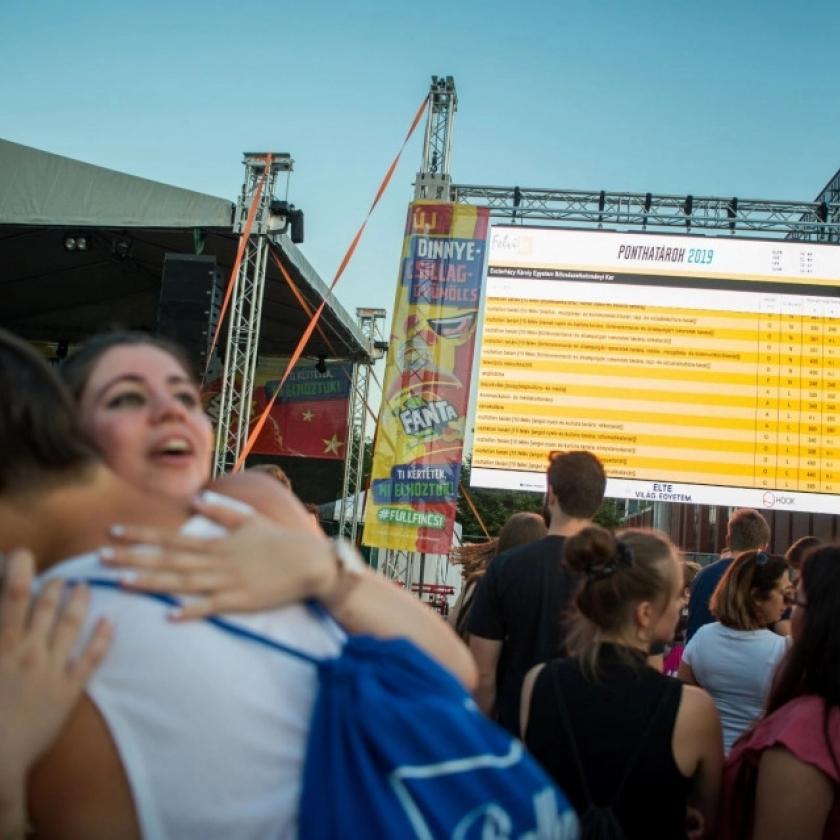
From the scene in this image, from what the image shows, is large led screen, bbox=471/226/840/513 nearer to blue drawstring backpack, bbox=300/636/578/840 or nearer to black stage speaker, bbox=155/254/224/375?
black stage speaker, bbox=155/254/224/375

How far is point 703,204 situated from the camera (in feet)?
23.6

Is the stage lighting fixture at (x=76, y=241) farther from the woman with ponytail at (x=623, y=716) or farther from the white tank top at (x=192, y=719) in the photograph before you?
the white tank top at (x=192, y=719)

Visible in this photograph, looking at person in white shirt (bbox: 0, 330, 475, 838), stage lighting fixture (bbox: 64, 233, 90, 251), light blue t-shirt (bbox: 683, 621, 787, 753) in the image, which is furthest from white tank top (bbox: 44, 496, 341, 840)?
stage lighting fixture (bbox: 64, 233, 90, 251)

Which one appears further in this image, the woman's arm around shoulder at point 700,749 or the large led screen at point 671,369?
the large led screen at point 671,369

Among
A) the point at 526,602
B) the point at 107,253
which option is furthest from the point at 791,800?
the point at 107,253

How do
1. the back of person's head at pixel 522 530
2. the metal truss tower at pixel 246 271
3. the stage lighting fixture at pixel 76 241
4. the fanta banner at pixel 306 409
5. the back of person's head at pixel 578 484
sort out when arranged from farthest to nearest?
1. the fanta banner at pixel 306 409
2. the stage lighting fixture at pixel 76 241
3. the metal truss tower at pixel 246 271
4. the back of person's head at pixel 522 530
5. the back of person's head at pixel 578 484

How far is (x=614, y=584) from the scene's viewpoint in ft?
6.52

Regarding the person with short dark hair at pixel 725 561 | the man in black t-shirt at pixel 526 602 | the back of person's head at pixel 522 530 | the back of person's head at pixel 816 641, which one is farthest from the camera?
the person with short dark hair at pixel 725 561

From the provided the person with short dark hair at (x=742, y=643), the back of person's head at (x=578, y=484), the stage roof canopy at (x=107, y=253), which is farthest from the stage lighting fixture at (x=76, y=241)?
the person with short dark hair at (x=742, y=643)

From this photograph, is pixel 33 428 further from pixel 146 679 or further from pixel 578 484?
pixel 578 484

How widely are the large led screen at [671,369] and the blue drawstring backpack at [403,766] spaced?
18.7ft

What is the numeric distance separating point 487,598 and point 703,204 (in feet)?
18.3

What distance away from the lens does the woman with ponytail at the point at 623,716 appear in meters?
1.79

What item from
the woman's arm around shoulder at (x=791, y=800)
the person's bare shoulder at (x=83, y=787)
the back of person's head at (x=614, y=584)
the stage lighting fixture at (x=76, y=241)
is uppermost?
the stage lighting fixture at (x=76, y=241)
